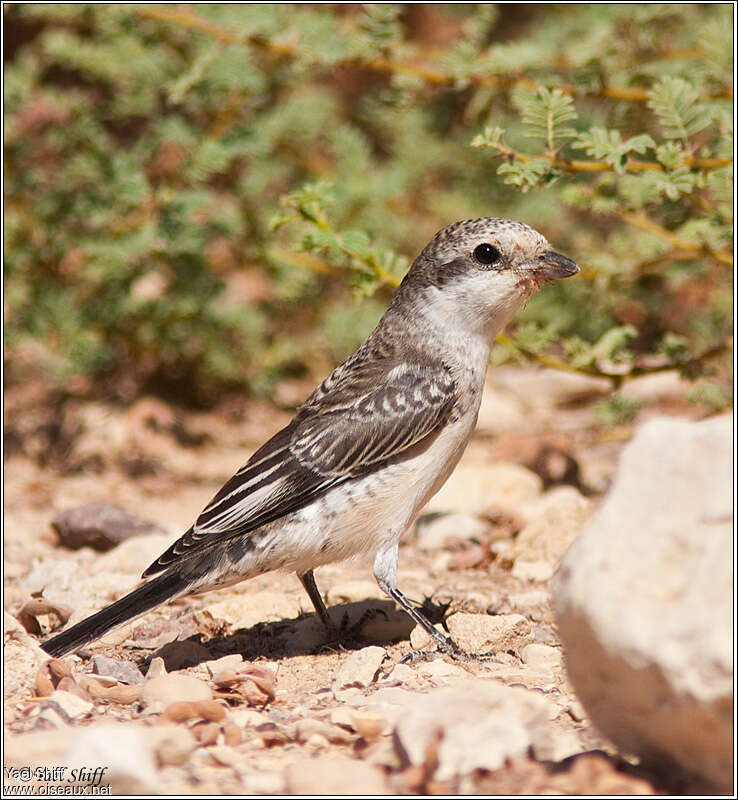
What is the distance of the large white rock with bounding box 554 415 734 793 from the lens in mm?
2328

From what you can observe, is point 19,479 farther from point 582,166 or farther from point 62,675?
point 582,166

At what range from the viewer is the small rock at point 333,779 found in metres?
2.60

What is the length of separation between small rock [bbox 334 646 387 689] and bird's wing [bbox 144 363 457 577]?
2.11 feet

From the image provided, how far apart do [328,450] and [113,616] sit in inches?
40.3

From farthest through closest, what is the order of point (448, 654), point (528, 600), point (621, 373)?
point (621, 373), point (528, 600), point (448, 654)

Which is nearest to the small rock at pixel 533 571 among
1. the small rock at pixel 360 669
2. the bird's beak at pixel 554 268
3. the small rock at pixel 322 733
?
the small rock at pixel 360 669

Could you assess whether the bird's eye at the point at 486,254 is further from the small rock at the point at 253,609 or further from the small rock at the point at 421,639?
the small rock at the point at 253,609

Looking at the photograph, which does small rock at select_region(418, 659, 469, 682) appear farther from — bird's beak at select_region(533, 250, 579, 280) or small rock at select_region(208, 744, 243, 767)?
bird's beak at select_region(533, 250, 579, 280)

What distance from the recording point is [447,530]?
564 cm

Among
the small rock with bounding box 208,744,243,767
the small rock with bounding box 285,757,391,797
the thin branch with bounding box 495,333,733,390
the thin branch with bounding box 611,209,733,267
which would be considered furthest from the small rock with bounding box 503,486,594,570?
the small rock with bounding box 285,757,391,797

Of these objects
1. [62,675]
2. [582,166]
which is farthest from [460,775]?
[582,166]

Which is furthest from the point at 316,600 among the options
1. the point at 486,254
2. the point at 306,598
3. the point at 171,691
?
the point at 486,254

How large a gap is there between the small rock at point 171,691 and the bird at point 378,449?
0.45 meters

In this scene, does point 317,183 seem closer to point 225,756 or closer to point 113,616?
point 113,616
